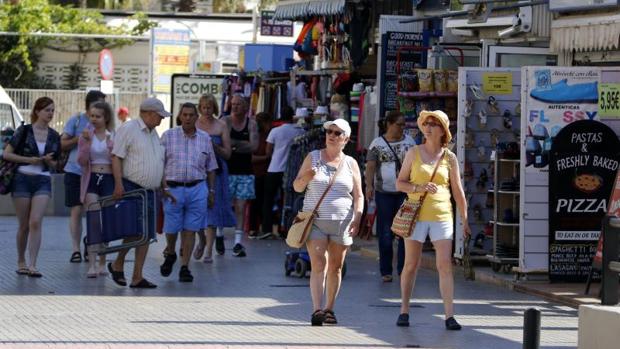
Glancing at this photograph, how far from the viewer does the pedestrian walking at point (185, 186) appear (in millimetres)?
14172

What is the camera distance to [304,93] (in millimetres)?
22344

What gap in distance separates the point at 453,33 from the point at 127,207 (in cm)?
699

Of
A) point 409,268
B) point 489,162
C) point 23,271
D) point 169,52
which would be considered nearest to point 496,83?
point 489,162

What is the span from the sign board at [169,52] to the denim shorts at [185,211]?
25500mm

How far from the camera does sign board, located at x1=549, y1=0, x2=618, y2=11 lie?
14020 mm

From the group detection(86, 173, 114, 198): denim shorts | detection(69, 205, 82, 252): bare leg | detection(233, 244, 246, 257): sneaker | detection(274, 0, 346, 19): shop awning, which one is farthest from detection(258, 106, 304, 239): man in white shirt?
detection(86, 173, 114, 198): denim shorts

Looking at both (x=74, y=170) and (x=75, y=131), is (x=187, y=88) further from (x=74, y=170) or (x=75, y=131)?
(x=74, y=170)

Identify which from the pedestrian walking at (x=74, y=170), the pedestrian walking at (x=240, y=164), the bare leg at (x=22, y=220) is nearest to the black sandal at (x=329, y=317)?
the bare leg at (x=22, y=220)

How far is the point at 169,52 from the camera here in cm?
3966

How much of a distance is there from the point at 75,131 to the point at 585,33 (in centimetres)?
577

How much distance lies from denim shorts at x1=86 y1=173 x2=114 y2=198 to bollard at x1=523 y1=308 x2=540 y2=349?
8.06 m

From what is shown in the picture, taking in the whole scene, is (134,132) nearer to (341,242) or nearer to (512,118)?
(341,242)

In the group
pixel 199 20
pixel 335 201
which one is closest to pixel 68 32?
pixel 199 20

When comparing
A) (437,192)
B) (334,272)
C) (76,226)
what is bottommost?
(76,226)
